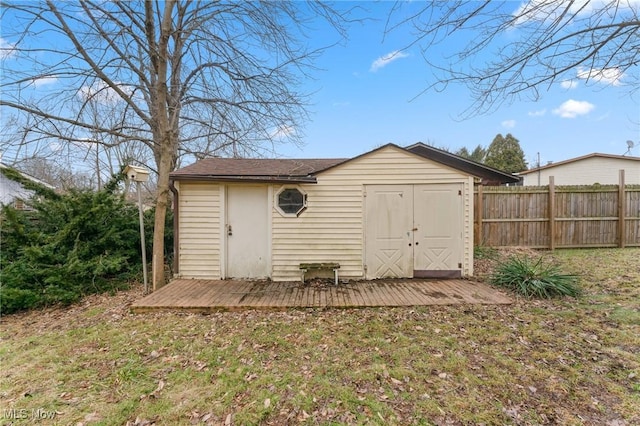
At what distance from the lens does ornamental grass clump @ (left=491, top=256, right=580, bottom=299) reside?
16.6 ft

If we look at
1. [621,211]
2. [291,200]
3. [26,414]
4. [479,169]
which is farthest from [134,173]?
[621,211]

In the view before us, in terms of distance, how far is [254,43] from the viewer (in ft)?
20.3

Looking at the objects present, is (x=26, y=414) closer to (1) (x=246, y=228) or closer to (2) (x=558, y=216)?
(1) (x=246, y=228)

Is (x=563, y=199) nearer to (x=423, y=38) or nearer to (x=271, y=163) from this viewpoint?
(x=423, y=38)

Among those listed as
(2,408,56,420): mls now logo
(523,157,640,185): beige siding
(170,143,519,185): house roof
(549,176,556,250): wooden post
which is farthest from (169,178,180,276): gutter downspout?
(523,157,640,185): beige siding

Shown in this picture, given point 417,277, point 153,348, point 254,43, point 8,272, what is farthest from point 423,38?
point 8,272

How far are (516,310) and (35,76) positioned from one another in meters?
9.99

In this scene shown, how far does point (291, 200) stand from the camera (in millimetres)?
6254

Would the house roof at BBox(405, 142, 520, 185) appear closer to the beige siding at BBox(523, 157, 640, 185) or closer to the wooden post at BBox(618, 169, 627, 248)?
the wooden post at BBox(618, 169, 627, 248)

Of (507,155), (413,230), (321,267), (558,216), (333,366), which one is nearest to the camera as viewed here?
(333,366)

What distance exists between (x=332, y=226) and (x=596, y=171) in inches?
785

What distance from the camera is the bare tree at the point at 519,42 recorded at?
327cm

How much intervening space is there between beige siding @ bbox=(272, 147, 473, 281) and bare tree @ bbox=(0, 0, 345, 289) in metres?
1.88

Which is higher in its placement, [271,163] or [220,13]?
[220,13]
